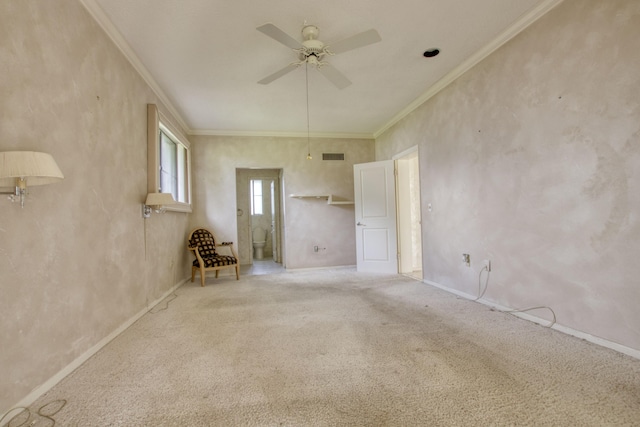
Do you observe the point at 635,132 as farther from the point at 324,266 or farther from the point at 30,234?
the point at 324,266

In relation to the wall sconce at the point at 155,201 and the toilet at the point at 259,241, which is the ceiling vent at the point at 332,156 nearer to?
the toilet at the point at 259,241

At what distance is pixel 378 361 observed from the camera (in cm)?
195

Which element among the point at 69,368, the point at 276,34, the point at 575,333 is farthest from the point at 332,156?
the point at 69,368

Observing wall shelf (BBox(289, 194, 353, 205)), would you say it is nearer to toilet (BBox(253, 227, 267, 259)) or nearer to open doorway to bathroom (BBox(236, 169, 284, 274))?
open doorway to bathroom (BBox(236, 169, 284, 274))

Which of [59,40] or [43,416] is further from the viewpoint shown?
[59,40]

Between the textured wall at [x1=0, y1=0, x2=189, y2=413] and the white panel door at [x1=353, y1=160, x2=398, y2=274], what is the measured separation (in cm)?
362

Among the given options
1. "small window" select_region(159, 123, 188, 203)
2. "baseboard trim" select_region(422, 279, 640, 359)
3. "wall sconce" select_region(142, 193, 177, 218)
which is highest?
"small window" select_region(159, 123, 188, 203)

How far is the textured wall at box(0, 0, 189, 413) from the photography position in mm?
1528

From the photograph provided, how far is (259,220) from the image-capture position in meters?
8.38

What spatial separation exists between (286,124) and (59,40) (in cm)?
368

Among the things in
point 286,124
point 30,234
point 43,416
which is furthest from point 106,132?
point 286,124

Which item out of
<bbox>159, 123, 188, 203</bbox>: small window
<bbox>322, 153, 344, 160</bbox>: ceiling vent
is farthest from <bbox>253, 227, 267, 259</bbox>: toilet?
<bbox>322, 153, 344, 160</bbox>: ceiling vent

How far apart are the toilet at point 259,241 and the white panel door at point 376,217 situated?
338 cm

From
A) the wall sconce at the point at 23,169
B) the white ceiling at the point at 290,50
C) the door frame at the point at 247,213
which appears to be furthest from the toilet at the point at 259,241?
the wall sconce at the point at 23,169
